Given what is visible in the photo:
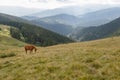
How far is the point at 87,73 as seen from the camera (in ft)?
49.6

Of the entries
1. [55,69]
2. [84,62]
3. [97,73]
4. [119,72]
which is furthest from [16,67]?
[119,72]

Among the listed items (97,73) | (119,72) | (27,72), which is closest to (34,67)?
(27,72)

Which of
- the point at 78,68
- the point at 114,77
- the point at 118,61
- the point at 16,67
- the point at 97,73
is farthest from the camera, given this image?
the point at 16,67

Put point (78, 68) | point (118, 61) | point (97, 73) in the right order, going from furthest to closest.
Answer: point (118, 61) < point (78, 68) < point (97, 73)

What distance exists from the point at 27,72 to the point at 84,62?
167 inches

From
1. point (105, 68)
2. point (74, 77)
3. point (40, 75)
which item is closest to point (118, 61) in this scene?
point (105, 68)

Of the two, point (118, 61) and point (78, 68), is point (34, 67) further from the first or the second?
point (118, 61)

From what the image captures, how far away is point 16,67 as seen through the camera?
19.0 meters

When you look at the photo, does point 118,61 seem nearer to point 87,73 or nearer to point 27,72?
point 87,73

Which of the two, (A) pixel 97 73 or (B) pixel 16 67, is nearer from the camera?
(A) pixel 97 73

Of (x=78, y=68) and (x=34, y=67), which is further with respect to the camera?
(x=34, y=67)

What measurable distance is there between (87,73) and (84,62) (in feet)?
9.01

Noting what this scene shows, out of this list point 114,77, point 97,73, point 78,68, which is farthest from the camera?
point 78,68

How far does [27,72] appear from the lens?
16516 millimetres
